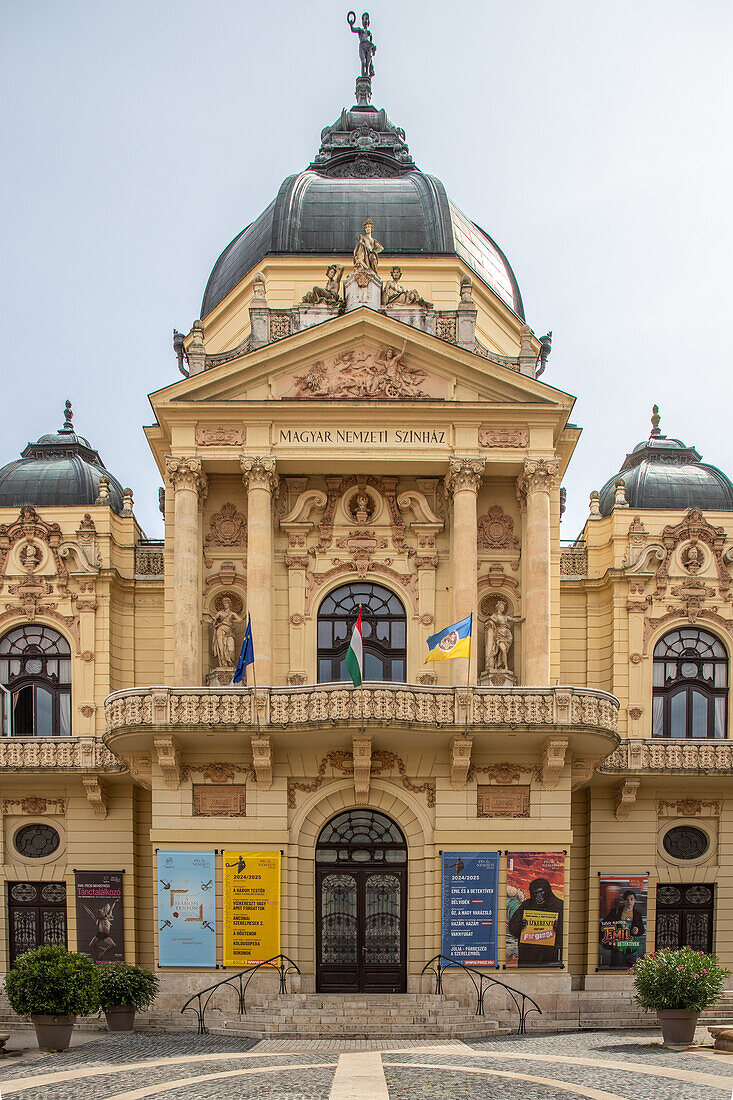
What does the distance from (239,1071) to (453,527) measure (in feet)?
51.5

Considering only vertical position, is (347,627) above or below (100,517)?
below

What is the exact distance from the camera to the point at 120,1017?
1083 inches

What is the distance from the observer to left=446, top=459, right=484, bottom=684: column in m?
32.6

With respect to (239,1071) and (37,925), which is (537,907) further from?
(37,925)

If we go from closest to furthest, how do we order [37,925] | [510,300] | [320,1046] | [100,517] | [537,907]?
[320,1046], [537,907], [37,925], [100,517], [510,300]

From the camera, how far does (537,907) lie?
99.6 feet

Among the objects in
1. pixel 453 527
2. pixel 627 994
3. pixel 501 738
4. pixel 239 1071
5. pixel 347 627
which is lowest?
pixel 627 994

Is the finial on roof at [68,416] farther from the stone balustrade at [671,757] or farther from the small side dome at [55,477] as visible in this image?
the stone balustrade at [671,757]

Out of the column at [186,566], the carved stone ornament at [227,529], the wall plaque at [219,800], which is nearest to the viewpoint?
the wall plaque at [219,800]

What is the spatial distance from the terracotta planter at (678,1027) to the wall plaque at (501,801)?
722 cm

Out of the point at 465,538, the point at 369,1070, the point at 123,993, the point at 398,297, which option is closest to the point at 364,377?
the point at 398,297

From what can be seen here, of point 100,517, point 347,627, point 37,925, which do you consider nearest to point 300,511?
point 347,627

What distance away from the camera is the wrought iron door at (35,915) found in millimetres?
35250

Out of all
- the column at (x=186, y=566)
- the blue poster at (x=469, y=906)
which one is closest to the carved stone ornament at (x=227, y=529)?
the column at (x=186, y=566)
